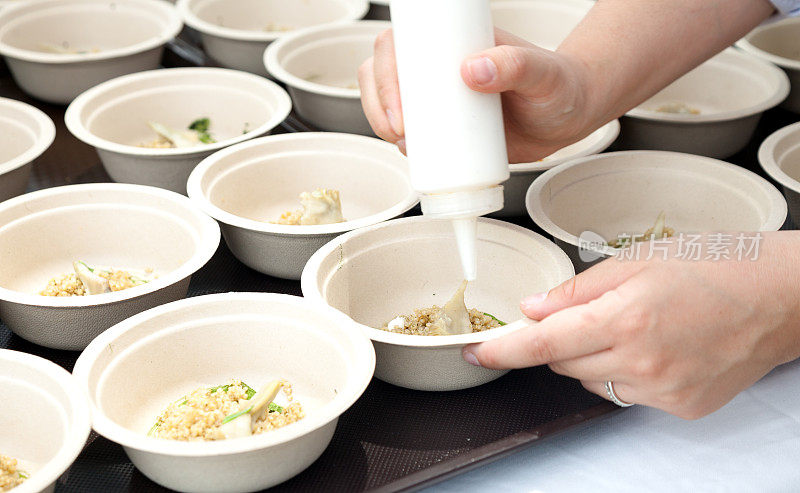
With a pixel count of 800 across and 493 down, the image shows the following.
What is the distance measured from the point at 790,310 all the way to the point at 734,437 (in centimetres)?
27

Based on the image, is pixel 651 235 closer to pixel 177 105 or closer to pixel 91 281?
pixel 91 281

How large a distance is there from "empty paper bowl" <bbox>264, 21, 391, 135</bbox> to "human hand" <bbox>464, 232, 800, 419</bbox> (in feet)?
3.90

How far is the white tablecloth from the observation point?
1287 millimetres

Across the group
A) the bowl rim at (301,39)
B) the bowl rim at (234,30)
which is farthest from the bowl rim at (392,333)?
the bowl rim at (234,30)

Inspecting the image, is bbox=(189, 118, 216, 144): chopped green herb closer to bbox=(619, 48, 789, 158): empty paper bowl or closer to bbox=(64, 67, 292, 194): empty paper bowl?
bbox=(64, 67, 292, 194): empty paper bowl

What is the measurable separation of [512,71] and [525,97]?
0.23 m

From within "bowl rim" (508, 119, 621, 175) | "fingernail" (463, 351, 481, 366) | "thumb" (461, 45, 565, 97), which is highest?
"thumb" (461, 45, 565, 97)

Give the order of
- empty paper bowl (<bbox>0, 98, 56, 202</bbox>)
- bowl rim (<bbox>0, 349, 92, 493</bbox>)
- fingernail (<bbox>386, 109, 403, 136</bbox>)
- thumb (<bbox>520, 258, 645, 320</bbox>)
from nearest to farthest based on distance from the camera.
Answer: bowl rim (<bbox>0, 349, 92, 493</bbox>)
thumb (<bbox>520, 258, 645, 320</bbox>)
fingernail (<bbox>386, 109, 403, 136</bbox>)
empty paper bowl (<bbox>0, 98, 56, 202</bbox>)

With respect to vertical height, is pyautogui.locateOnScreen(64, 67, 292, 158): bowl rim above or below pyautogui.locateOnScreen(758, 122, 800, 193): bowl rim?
above

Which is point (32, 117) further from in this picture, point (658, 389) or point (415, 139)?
point (658, 389)

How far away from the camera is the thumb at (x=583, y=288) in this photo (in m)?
1.28

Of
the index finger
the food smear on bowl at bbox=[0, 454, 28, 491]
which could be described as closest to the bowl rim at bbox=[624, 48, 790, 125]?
the index finger

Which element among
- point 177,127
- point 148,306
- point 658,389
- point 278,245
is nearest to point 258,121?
point 177,127

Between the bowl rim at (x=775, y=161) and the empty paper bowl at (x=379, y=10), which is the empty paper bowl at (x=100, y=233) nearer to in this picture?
the bowl rim at (x=775, y=161)
